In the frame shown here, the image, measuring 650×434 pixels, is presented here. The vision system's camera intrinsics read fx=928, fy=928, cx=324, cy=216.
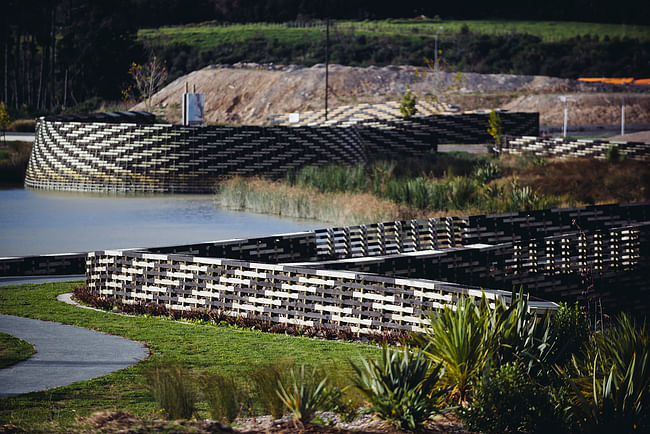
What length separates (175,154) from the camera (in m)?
31.2

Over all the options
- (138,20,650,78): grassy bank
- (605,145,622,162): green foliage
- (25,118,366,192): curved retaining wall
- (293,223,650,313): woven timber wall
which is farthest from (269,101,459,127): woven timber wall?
(293,223,650,313): woven timber wall

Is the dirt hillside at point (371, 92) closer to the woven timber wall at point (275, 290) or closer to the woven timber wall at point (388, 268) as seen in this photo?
the woven timber wall at point (388, 268)

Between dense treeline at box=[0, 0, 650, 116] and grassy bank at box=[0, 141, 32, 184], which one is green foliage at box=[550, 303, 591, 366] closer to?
grassy bank at box=[0, 141, 32, 184]

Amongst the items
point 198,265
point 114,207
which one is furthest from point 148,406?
point 114,207

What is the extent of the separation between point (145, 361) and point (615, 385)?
4.62 meters

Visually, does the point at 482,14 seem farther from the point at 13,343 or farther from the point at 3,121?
the point at 13,343

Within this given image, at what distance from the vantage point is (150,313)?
13.0 m

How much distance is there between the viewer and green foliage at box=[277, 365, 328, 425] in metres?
6.48

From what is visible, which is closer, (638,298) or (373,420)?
(373,420)

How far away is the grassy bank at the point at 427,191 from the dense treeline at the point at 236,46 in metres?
52.4

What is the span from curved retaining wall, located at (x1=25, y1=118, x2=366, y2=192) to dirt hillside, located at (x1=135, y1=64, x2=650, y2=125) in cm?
4791

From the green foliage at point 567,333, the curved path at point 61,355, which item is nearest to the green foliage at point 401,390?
the green foliage at point 567,333

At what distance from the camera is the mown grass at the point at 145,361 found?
7430mm

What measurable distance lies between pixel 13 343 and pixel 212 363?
7.99 ft
